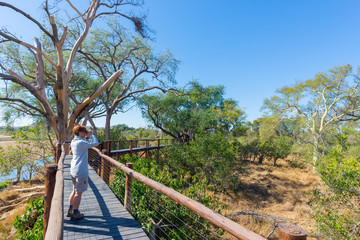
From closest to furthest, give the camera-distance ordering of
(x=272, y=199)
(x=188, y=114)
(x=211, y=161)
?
(x=211, y=161) < (x=272, y=199) < (x=188, y=114)

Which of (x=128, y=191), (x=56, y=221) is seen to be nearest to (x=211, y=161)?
(x=128, y=191)

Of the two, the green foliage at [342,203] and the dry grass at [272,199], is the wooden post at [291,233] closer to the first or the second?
the green foliage at [342,203]

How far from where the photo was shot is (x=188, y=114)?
62.2 feet

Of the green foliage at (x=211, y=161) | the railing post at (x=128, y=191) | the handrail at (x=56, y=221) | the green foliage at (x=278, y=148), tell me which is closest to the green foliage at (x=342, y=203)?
the green foliage at (x=211, y=161)

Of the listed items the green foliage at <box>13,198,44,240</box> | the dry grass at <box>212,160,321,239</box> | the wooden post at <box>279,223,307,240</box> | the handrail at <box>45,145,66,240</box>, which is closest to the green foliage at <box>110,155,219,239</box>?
the green foliage at <box>13,198,44,240</box>

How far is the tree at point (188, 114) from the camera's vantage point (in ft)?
57.5

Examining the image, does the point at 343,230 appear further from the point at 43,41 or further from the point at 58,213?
the point at 43,41

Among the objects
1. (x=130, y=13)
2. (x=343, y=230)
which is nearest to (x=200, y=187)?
(x=343, y=230)

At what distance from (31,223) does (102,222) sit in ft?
10.6

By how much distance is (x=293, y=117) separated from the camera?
74.6 ft

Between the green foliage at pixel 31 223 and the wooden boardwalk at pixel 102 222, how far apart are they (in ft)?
1.85

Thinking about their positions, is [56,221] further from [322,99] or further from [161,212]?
[322,99]

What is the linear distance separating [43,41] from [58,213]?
1447cm

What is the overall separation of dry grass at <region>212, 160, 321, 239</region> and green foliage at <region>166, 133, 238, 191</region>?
56.3 inches
